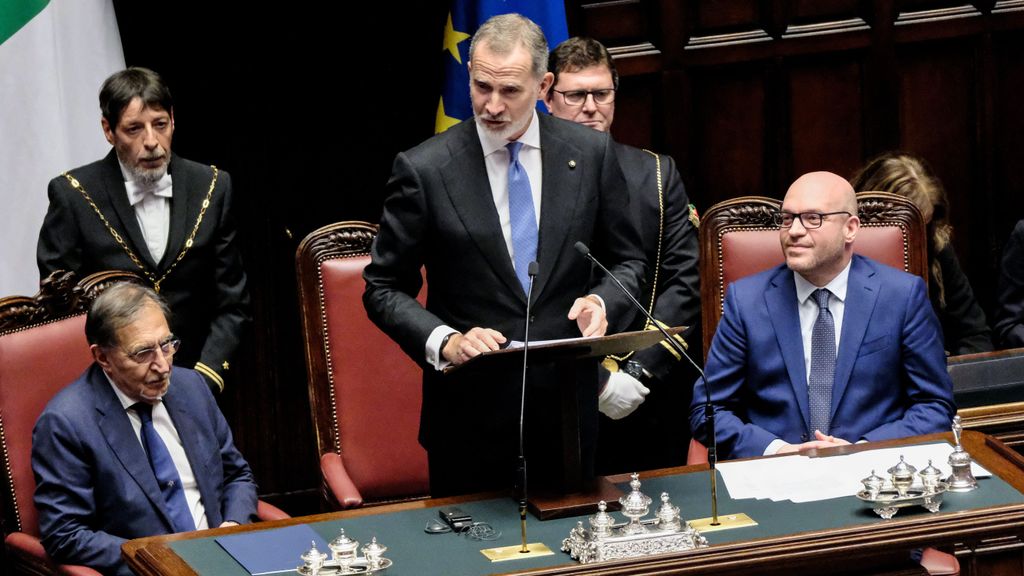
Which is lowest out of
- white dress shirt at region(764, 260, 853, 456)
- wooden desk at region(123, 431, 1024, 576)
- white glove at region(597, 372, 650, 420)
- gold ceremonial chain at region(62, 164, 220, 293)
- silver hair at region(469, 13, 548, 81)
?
wooden desk at region(123, 431, 1024, 576)

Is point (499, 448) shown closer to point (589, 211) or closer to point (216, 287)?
point (589, 211)

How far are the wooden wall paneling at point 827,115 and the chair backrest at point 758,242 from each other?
3.82 ft

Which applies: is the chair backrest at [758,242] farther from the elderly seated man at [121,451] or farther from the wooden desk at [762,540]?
the elderly seated man at [121,451]

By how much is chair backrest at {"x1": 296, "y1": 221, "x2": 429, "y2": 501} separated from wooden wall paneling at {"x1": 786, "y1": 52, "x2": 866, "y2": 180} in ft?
6.55

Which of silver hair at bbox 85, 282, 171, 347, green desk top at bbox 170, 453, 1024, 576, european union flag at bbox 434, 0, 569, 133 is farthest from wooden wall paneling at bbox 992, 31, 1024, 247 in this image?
silver hair at bbox 85, 282, 171, 347

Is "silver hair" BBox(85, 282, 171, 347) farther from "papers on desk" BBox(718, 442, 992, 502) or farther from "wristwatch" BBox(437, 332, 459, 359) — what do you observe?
"papers on desk" BBox(718, 442, 992, 502)

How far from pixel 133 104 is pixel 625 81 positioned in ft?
6.41

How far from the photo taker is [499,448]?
10.8 ft

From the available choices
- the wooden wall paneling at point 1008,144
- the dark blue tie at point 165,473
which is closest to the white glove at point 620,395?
the dark blue tie at point 165,473

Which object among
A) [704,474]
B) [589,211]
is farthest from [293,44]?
[704,474]

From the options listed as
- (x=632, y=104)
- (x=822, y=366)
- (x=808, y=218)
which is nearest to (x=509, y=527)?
(x=822, y=366)

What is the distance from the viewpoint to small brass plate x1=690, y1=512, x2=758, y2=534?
2.90 m

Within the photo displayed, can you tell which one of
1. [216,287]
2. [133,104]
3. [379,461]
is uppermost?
[133,104]

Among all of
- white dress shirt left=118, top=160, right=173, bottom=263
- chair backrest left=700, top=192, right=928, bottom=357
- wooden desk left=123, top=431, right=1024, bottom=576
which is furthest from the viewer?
chair backrest left=700, top=192, right=928, bottom=357
